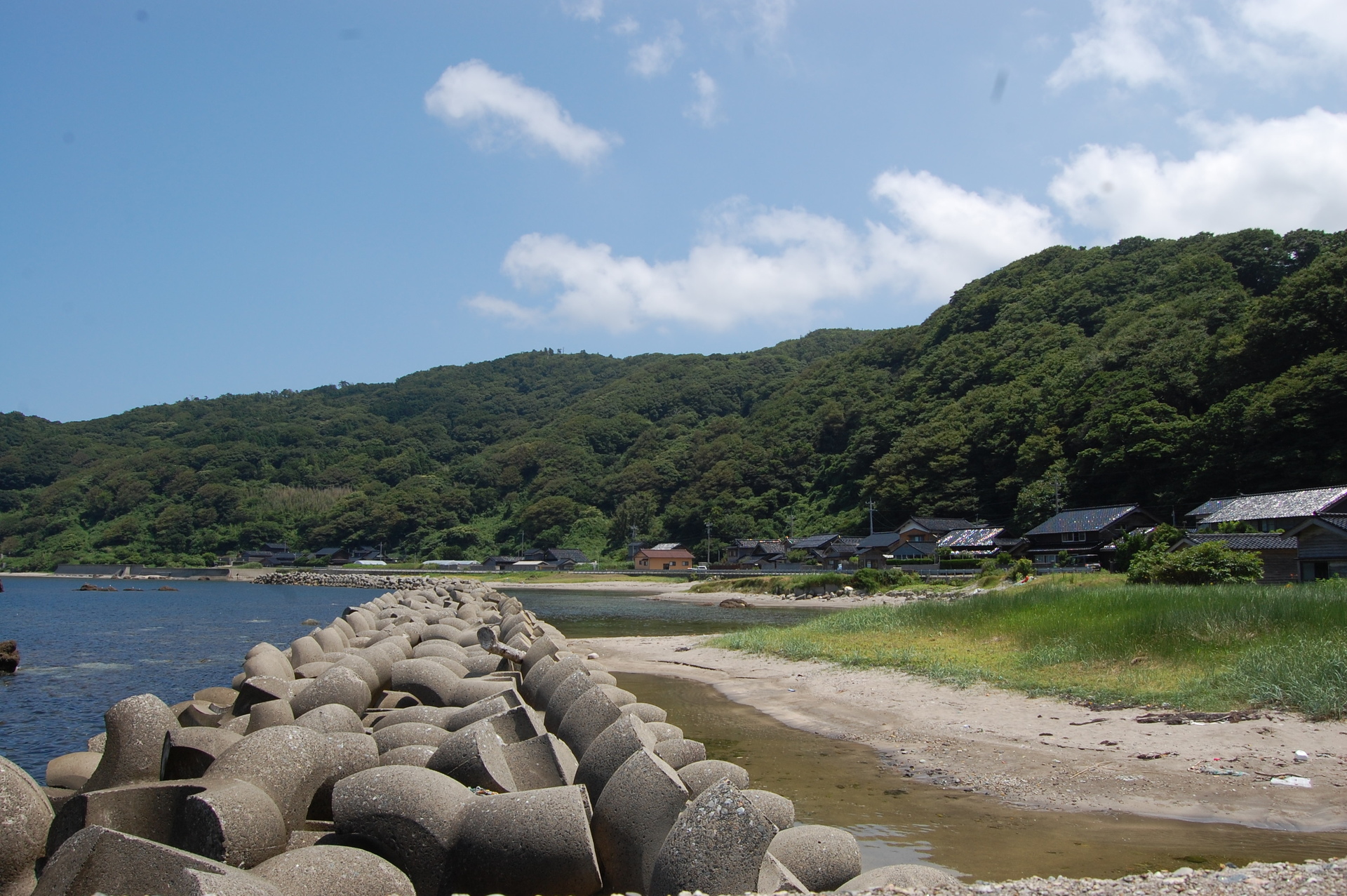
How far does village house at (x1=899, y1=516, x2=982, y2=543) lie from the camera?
73.1 metres

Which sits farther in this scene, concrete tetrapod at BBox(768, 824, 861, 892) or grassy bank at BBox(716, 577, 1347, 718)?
grassy bank at BBox(716, 577, 1347, 718)

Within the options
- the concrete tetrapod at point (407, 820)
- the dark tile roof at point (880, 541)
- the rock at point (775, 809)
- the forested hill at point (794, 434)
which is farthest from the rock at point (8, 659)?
the dark tile roof at point (880, 541)

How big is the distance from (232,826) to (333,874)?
0.78 metres

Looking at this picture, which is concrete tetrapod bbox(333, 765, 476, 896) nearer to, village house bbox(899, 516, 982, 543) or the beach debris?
the beach debris

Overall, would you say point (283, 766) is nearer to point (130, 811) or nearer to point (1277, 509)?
point (130, 811)

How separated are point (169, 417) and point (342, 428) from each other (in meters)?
30.0

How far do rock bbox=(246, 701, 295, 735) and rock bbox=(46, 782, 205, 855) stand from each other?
104 inches

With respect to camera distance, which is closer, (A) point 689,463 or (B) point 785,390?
(A) point 689,463

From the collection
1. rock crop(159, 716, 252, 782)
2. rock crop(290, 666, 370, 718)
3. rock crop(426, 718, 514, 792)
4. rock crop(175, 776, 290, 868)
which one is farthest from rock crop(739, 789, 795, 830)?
rock crop(290, 666, 370, 718)

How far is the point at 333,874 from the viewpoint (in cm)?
447

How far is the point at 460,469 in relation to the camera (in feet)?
463

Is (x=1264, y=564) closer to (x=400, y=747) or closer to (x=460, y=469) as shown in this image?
(x=400, y=747)

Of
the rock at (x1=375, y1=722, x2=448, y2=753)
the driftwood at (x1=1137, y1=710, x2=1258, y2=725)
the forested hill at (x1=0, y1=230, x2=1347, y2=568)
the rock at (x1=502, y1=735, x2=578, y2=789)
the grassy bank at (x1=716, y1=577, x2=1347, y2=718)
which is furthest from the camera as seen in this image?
the forested hill at (x1=0, y1=230, x2=1347, y2=568)

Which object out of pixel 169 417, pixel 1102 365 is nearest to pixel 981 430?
pixel 1102 365
